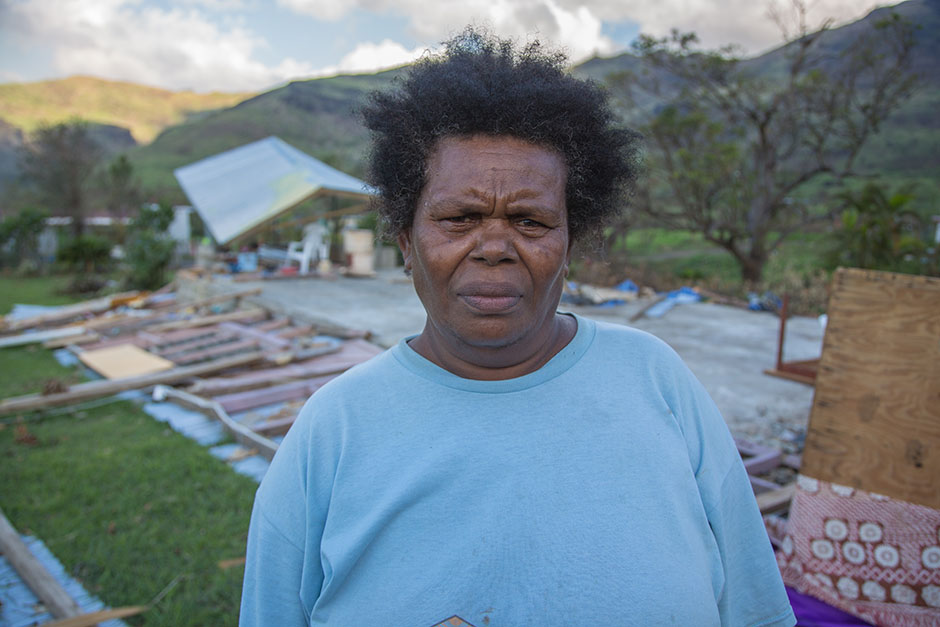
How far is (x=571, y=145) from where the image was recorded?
1.45 m

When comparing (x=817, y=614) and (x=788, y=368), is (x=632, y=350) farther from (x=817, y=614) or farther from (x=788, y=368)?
(x=788, y=368)

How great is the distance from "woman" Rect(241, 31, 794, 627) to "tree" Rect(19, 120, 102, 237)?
26.7 metres

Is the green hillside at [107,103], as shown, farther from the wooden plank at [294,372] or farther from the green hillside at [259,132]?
the wooden plank at [294,372]

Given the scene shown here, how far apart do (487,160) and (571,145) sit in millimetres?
242

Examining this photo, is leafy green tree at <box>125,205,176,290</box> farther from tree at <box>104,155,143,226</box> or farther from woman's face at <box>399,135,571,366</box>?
woman's face at <box>399,135,571,366</box>

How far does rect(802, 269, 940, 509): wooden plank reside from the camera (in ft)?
8.13

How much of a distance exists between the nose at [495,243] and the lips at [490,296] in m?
0.06

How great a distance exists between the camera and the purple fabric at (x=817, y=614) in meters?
2.44

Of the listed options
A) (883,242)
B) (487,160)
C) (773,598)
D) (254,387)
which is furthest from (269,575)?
(883,242)

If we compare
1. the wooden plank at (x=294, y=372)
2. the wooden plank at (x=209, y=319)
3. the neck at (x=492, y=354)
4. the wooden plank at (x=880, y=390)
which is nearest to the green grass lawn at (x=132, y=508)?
the wooden plank at (x=294, y=372)

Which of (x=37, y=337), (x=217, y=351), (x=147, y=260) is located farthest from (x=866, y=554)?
(x=147, y=260)

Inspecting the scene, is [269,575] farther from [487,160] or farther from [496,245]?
[487,160]

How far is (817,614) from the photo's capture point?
2.49 m

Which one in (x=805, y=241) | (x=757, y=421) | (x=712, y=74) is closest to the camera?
(x=757, y=421)
